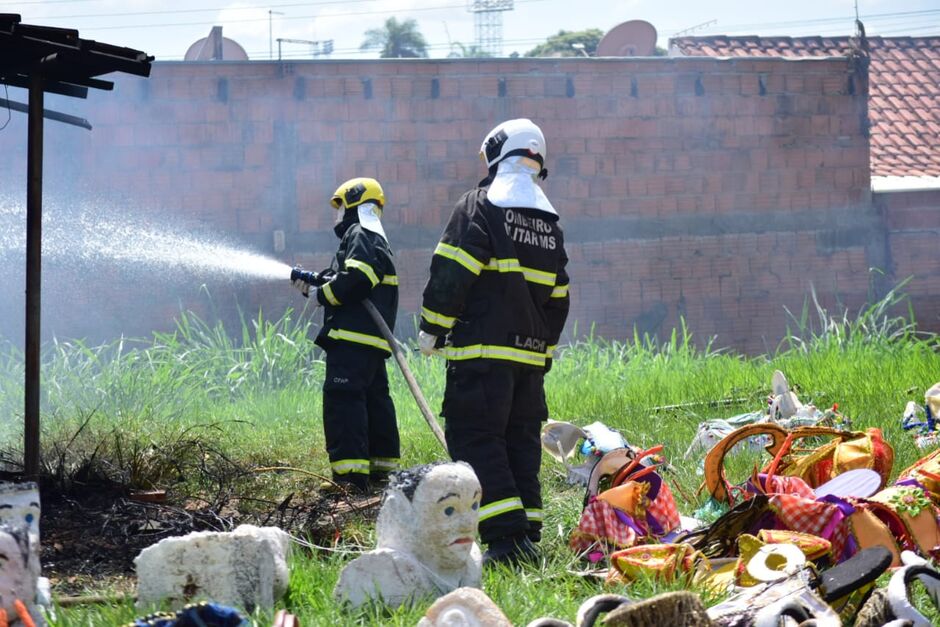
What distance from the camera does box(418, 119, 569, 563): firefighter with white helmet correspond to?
4.79 m

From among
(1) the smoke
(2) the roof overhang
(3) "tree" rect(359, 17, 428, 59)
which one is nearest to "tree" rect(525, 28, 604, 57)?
(3) "tree" rect(359, 17, 428, 59)

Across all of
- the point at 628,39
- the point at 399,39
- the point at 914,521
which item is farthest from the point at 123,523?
the point at 399,39

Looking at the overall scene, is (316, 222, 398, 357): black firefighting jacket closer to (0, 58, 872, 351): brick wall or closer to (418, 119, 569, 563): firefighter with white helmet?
(418, 119, 569, 563): firefighter with white helmet

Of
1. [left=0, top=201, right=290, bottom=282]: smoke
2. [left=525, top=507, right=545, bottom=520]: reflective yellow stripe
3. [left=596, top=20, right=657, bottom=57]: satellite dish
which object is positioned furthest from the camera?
[left=596, top=20, right=657, bottom=57]: satellite dish

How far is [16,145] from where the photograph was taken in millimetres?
11648

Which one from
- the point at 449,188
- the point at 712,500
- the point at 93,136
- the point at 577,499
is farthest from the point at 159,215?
the point at 712,500

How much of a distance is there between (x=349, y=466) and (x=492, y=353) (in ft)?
6.51

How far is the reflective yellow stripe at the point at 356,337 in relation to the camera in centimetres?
669

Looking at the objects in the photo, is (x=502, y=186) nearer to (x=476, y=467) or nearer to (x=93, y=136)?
(x=476, y=467)

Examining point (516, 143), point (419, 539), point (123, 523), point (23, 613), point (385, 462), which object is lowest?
point (385, 462)

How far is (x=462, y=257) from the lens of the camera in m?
4.86

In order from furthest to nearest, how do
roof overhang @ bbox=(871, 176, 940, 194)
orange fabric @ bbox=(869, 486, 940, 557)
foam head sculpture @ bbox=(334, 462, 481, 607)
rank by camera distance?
roof overhang @ bbox=(871, 176, 940, 194) → orange fabric @ bbox=(869, 486, 940, 557) → foam head sculpture @ bbox=(334, 462, 481, 607)

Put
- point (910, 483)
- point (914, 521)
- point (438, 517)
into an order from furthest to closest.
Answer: point (910, 483), point (914, 521), point (438, 517)

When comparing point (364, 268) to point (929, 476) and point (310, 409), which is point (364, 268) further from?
point (929, 476)
